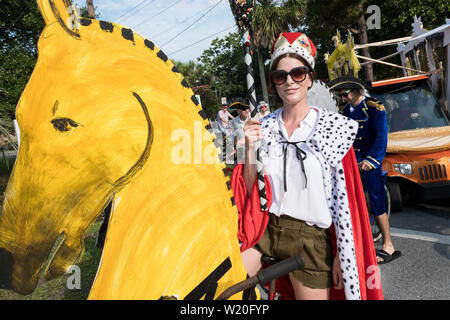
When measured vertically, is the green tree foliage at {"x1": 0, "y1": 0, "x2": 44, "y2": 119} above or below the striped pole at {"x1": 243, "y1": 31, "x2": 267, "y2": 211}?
above

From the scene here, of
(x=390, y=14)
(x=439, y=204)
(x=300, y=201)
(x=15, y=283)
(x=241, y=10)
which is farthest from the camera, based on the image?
(x=390, y=14)

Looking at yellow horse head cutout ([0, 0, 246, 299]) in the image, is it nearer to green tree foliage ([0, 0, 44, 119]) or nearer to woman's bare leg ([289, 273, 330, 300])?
woman's bare leg ([289, 273, 330, 300])

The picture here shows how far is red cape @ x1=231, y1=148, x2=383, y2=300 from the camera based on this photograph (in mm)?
1459

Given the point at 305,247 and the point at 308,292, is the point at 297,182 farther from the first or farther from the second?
the point at 308,292

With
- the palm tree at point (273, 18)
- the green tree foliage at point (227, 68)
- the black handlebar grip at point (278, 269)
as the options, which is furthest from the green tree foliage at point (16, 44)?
the green tree foliage at point (227, 68)

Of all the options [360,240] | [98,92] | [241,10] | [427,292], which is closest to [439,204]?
[427,292]

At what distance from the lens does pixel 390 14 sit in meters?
17.4

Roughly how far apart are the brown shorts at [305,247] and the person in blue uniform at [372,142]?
7.60 ft

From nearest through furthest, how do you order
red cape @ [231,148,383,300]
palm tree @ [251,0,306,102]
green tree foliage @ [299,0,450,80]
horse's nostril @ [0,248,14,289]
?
1. horse's nostril @ [0,248,14,289]
2. red cape @ [231,148,383,300]
3. green tree foliage @ [299,0,450,80]
4. palm tree @ [251,0,306,102]

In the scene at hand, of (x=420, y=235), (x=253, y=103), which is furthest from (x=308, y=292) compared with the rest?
(x=420, y=235)

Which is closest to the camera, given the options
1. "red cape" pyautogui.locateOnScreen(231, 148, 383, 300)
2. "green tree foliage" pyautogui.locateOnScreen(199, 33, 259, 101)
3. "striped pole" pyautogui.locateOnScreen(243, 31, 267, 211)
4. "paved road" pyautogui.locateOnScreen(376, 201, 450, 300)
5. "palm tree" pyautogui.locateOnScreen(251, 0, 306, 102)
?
"striped pole" pyautogui.locateOnScreen(243, 31, 267, 211)

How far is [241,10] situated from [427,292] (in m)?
3.11

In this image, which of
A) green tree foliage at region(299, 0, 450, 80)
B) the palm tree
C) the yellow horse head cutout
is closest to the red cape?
the yellow horse head cutout

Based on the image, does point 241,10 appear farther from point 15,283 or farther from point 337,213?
point 15,283
